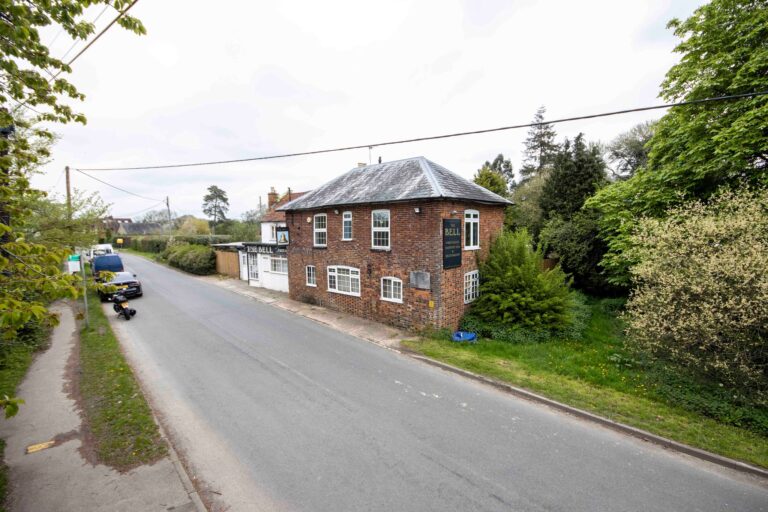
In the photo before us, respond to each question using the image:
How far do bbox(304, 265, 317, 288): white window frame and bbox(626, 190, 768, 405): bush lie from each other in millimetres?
13450

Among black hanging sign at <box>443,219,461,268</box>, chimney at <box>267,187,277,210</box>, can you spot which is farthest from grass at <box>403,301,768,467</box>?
chimney at <box>267,187,277,210</box>

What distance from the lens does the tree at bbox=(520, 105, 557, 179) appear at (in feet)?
145

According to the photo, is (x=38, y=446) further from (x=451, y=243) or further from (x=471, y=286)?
(x=471, y=286)

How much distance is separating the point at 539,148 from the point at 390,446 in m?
47.9

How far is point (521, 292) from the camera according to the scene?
13.1 m

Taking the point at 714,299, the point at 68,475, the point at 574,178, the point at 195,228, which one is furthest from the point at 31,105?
the point at 195,228

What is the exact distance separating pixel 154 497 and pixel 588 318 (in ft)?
53.4

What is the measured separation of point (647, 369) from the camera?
970 cm

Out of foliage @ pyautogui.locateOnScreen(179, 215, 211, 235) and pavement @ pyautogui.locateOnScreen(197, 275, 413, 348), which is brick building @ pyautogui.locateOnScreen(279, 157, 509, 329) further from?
foliage @ pyautogui.locateOnScreen(179, 215, 211, 235)

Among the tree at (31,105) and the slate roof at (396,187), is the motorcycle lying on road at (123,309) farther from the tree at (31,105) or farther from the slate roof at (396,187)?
the tree at (31,105)

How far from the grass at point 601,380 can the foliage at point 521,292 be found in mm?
1018

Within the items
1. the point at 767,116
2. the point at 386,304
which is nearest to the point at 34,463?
the point at 386,304

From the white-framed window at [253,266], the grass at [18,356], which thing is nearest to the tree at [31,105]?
the grass at [18,356]

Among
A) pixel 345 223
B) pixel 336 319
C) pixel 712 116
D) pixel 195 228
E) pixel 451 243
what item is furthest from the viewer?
pixel 195 228
